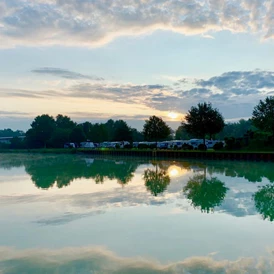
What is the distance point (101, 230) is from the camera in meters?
9.55

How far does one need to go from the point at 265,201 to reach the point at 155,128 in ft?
182

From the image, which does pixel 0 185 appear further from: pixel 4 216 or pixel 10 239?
pixel 10 239

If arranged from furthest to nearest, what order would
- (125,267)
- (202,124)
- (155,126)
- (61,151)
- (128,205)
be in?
(61,151)
(155,126)
(202,124)
(128,205)
(125,267)

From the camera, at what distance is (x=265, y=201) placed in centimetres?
1370

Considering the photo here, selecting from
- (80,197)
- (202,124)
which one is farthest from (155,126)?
(80,197)

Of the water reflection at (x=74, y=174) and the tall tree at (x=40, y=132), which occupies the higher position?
the tall tree at (x=40, y=132)

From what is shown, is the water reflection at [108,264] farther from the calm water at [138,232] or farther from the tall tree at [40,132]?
the tall tree at [40,132]

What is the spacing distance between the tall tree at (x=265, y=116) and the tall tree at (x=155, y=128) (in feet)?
73.0

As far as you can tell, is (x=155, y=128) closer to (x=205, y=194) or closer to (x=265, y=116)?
(x=265, y=116)

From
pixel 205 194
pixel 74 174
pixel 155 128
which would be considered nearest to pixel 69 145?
pixel 155 128

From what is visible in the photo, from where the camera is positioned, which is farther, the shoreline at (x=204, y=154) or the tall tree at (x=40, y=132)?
the tall tree at (x=40, y=132)

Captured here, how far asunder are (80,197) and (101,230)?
5889 mm

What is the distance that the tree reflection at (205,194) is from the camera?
1297cm

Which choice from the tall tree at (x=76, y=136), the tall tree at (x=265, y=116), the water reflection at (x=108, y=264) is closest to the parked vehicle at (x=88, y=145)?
the tall tree at (x=76, y=136)
